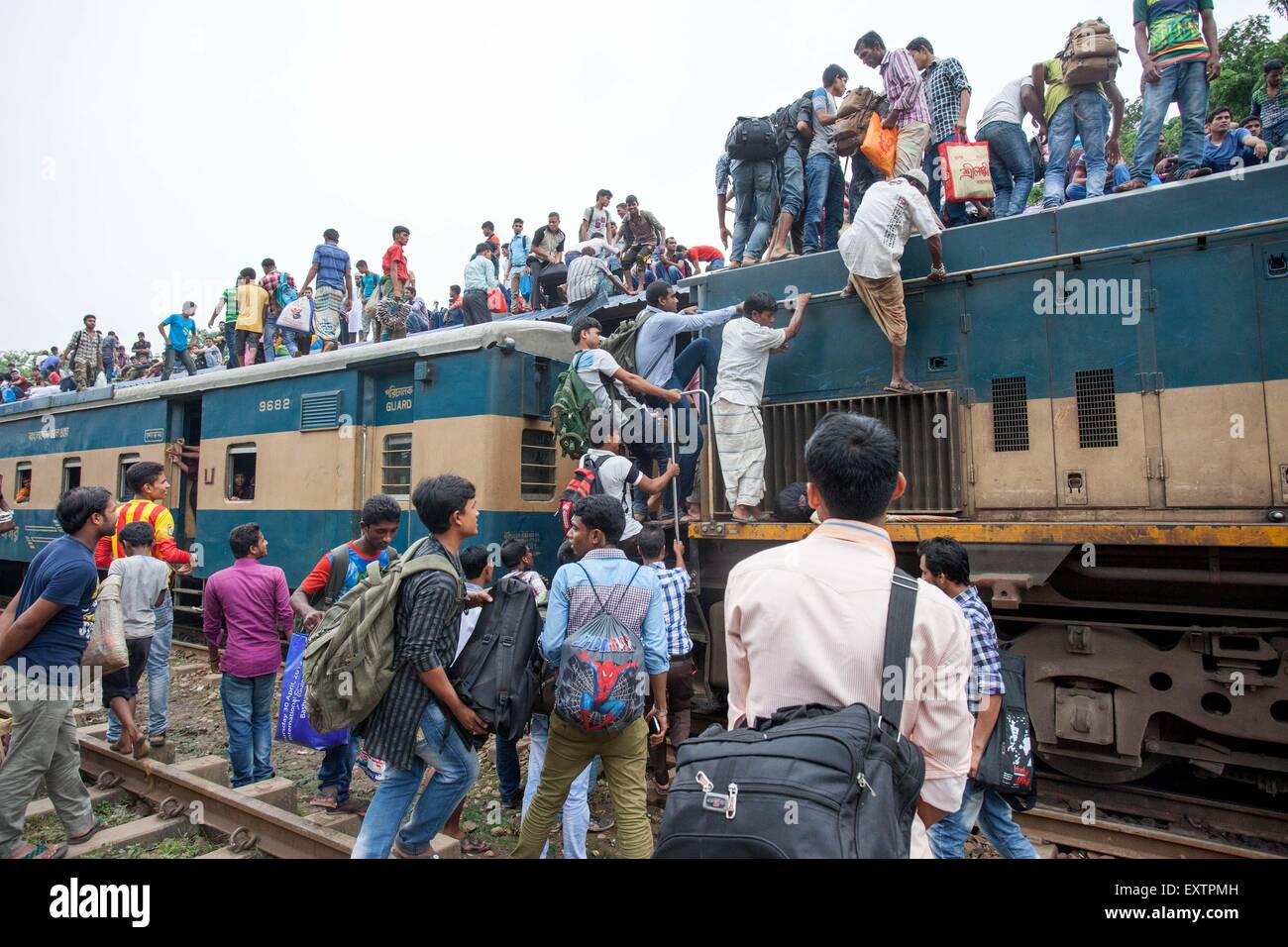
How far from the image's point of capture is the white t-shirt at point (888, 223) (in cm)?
Answer: 517

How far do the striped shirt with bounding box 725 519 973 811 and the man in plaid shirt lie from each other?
545 centimetres

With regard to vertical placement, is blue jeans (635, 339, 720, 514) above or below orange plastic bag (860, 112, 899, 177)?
below

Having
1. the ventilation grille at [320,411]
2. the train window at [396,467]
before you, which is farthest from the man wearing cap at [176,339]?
the train window at [396,467]

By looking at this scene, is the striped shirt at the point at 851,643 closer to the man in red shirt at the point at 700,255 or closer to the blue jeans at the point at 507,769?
the blue jeans at the point at 507,769

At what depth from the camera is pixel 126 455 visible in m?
11.0

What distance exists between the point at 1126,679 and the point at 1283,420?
1690 mm

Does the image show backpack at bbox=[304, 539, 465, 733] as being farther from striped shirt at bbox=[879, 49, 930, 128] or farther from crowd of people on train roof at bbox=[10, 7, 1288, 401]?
striped shirt at bbox=[879, 49, 930, 128]

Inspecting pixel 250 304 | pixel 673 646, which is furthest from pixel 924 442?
pixel 250 304

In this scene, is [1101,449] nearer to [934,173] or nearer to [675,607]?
[675,607]

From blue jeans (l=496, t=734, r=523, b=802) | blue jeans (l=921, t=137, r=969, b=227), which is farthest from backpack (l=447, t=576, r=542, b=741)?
blue jeans (l=921, t=137, r=969, b=227)

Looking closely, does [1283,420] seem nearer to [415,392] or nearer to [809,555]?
[809,555]

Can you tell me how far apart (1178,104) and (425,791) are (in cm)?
681

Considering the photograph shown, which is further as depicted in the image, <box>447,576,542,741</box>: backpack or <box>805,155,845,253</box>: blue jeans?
<box>805,155,845,253</box>: blue jeans

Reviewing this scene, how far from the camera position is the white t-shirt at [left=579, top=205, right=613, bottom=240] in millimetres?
12039
